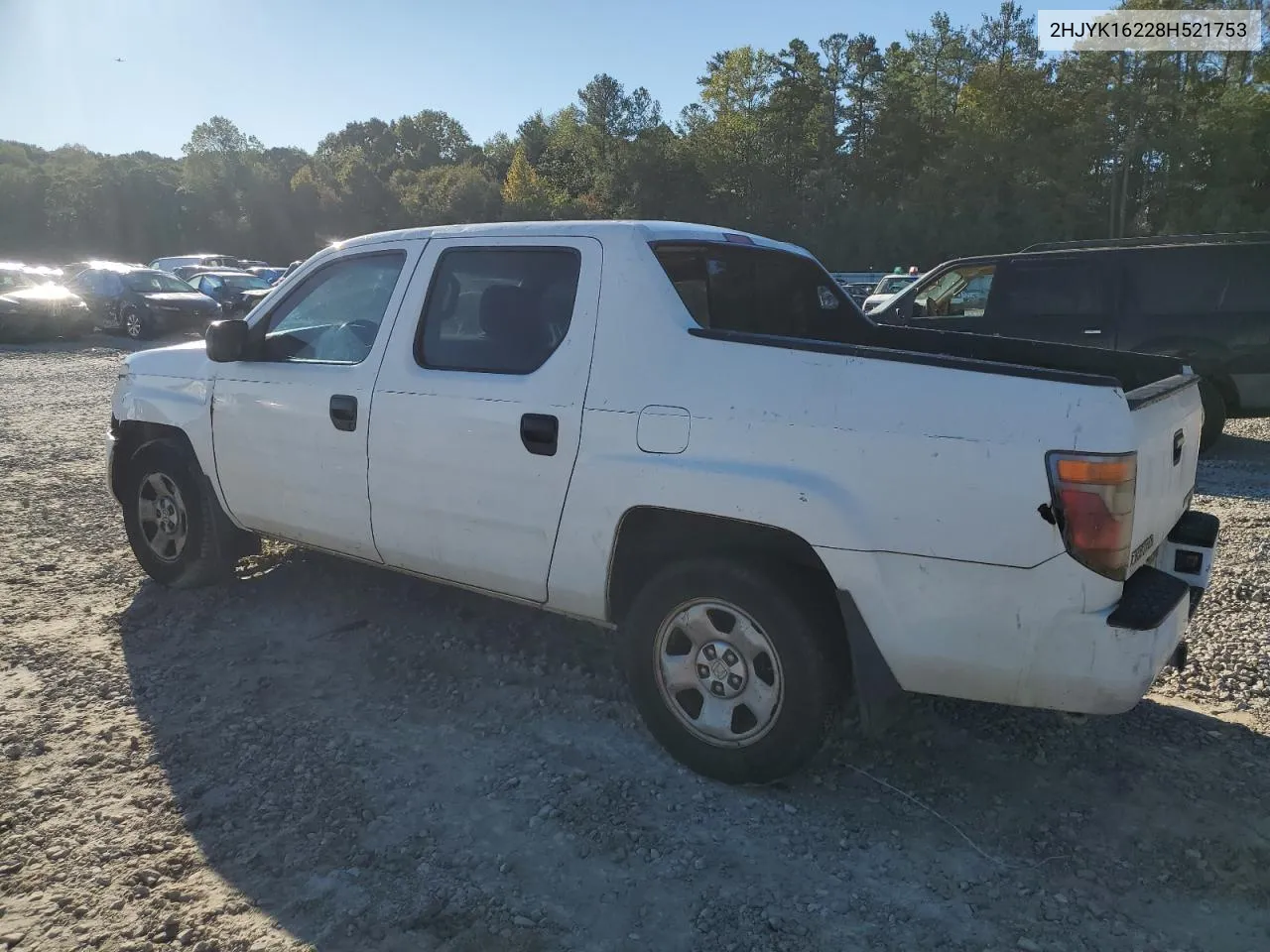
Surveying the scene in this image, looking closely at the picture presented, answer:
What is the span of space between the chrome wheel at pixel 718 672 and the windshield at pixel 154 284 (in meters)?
21.3

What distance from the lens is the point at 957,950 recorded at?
8.24 feet

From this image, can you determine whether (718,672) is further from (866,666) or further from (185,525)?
(185,525)

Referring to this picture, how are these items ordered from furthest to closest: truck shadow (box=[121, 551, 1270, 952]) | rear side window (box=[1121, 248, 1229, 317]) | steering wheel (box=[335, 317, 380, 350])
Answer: rear side window (box=[1121, 248, 1229, 317]) < steering wheel (box=[335, 317, 380, 350]) < truck shadow (box=[121, 551, 1270, 952])

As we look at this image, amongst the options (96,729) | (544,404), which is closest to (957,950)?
(544,404)

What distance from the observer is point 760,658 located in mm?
3152

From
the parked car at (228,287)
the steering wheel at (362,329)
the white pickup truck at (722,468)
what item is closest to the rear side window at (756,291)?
the white pickup truck at (722,468)

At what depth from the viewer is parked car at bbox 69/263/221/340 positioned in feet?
68.7

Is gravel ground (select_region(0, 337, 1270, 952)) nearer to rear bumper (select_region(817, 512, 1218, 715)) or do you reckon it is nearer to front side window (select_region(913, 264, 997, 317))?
rear bumper (select_region(817, 512, 1218, 715))

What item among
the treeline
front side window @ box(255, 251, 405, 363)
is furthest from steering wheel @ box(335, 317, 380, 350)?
the treeline

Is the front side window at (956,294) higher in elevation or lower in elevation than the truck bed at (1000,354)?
higher

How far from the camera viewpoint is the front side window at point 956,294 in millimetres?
9820

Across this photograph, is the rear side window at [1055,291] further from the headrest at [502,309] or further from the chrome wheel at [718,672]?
the chrome wheel at [718,672]

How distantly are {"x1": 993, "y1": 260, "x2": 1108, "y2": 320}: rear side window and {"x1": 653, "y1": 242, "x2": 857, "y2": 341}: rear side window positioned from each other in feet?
18.0

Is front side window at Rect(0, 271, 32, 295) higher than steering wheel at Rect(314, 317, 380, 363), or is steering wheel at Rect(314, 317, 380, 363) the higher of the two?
front side window at Rect(0, 271, 32, 295)
